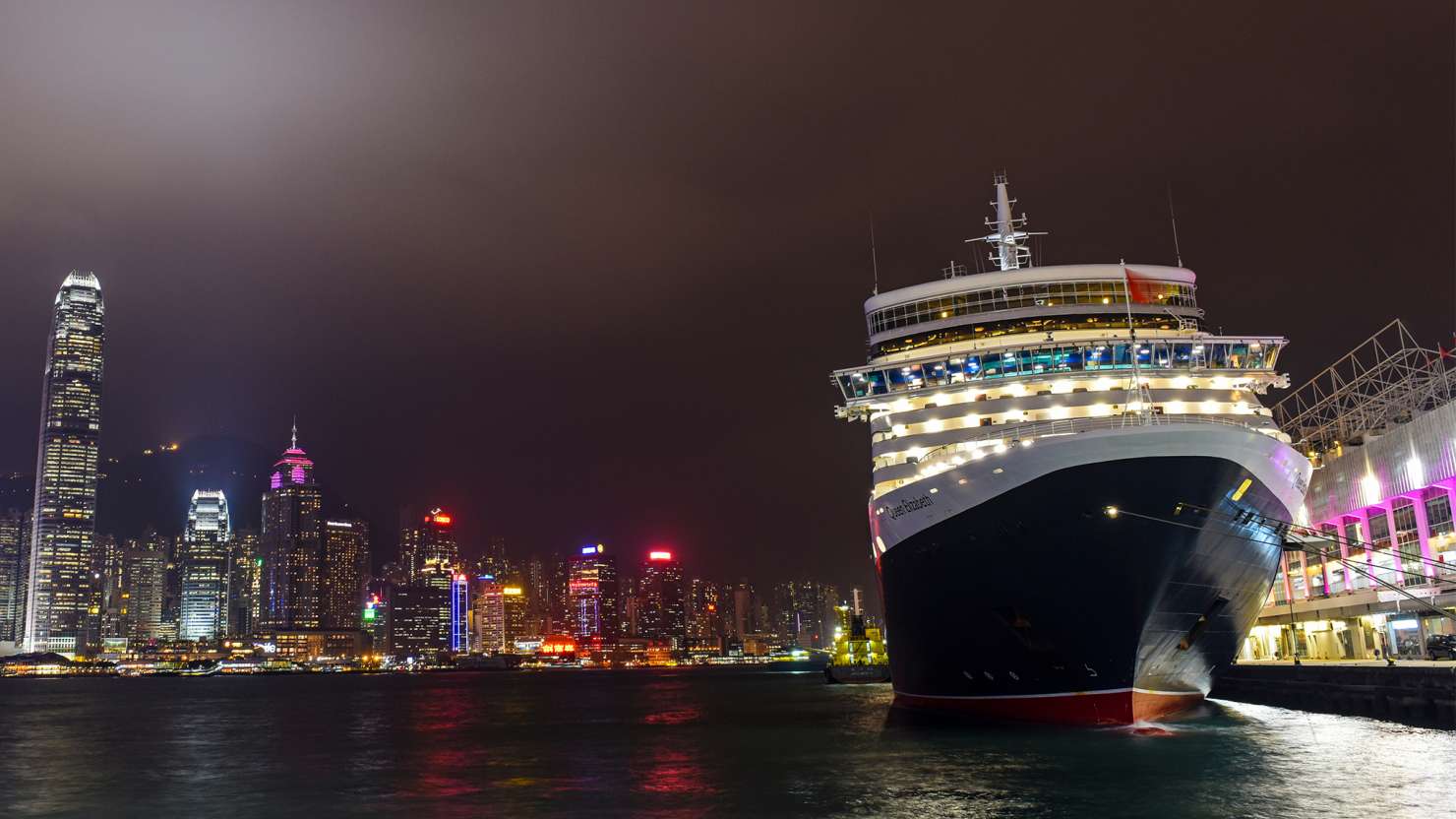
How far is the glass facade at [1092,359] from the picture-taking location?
42438mm

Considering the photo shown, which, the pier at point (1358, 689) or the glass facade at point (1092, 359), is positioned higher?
→ the glass facade at point (1092, 359)

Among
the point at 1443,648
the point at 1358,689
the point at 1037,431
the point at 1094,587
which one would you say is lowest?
the point at 1358,689

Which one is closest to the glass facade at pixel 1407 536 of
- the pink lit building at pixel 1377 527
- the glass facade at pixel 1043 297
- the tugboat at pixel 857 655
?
the pink lit building at pixel 1377 527

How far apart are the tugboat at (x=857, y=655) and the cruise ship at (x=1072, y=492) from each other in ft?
255

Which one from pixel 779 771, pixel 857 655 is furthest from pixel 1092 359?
pixel 857 655

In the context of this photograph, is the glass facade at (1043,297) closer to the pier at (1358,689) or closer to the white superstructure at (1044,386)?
the white superstructure at (1044,386)

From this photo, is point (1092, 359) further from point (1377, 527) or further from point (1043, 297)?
point (1377, 527)

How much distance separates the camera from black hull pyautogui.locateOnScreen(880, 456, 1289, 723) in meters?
36.4

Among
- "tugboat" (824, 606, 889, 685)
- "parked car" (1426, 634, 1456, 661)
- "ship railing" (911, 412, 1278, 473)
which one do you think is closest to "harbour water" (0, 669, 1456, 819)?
"parked car" (1426, 634, 1456, 661)

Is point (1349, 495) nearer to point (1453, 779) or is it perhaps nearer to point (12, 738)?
point (1453, 779)

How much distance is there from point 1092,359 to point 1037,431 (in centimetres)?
494

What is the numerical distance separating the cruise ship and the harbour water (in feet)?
7.56

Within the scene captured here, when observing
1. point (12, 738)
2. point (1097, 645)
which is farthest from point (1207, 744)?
point (12, 738)

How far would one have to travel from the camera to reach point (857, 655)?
131500 millimetres
